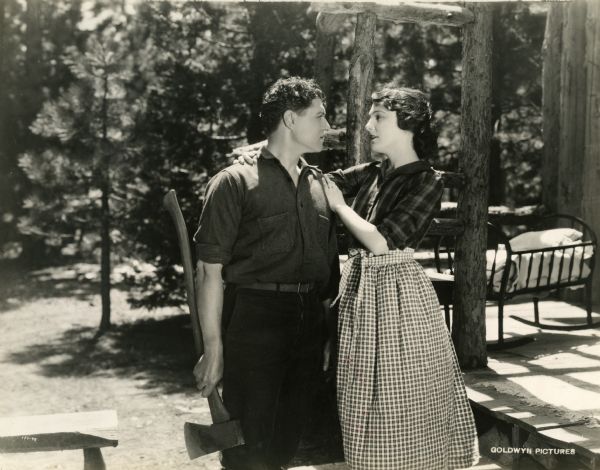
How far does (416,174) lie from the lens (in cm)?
332

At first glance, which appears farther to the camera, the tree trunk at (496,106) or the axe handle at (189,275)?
the tree trunk at (496,106)

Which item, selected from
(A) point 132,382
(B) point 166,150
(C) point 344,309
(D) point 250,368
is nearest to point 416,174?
(C) point 344,309

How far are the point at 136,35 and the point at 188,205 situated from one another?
262 cm

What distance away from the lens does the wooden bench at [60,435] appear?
387 cm

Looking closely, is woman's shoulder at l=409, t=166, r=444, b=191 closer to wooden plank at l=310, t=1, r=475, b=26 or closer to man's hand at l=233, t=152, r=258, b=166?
man's hand at l=233, t=152, r=258, b=166

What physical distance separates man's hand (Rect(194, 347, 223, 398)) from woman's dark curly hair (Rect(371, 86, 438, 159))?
120 cm

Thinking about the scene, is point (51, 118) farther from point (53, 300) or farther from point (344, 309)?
point (344, 309)

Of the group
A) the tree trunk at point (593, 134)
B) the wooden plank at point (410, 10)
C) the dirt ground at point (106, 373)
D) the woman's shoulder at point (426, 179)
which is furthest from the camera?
the tree trunk at point (593, 134)

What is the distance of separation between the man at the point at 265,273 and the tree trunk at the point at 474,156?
1788 mm

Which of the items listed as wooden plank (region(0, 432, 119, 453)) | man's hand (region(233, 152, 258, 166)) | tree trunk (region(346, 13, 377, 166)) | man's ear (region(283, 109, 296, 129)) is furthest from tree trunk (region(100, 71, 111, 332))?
man's ear (region(283, 109, 296, 129))

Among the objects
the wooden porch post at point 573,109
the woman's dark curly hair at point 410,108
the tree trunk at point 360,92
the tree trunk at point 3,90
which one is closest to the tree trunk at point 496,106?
Answer: the wooden porch post at point 573,109

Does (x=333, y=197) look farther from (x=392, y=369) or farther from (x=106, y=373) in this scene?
(x=106, y=373)

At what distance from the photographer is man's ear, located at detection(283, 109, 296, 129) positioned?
326cm

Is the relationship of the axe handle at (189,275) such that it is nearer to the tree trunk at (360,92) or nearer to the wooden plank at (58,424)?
the wooden plank at (58,424)
